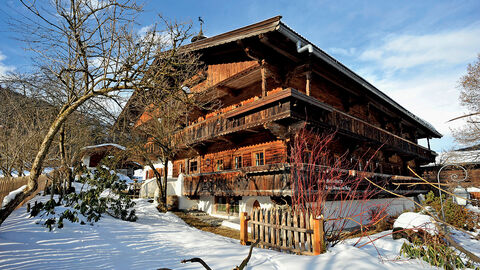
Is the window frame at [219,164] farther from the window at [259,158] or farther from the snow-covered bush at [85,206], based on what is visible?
the snow-covered bush at [85,206]

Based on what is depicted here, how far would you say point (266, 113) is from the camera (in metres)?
12.7

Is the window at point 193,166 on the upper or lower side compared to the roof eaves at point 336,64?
lower

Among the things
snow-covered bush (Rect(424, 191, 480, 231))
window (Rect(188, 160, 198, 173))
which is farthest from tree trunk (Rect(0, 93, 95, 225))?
snow-covered bush (Rect(424, 191, 480, 231))

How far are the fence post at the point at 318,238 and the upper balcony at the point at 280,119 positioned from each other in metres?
5.58

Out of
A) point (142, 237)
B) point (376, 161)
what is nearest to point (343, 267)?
point (142, 237)

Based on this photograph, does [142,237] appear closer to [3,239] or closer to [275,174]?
[3,239]

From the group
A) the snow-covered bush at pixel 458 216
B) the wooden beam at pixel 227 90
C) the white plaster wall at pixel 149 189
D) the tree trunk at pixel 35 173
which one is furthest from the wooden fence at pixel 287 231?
the white plaster wall at pixel 149 189

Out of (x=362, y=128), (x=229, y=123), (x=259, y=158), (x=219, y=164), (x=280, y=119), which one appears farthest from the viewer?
(x=219, y=164)

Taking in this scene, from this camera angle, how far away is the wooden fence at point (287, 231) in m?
6.38

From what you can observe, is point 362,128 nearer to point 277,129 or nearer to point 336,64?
point 336,64

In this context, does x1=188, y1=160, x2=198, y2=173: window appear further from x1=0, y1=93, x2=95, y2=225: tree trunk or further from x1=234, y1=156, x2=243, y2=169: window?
x1=0, y1=93, x2=95, y2=225: tree trunk

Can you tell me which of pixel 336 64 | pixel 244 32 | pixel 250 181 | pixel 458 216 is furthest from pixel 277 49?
Result: pixel 458 216

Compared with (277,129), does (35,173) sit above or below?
below

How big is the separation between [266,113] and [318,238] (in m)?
7.25
